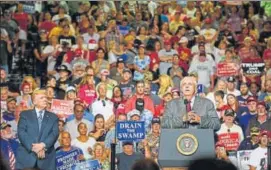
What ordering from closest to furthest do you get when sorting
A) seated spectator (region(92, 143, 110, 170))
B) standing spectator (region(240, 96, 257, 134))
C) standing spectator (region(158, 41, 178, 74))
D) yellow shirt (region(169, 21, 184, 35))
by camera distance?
seated spectator (region(92, 143, 110, 170)), standing spectator (region(240, 96, 257, 134)), standing spectator (region(158, 41, 178, 74)), yellow shirt (region(169, 21, 184, 35))

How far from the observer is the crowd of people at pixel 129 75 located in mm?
13844

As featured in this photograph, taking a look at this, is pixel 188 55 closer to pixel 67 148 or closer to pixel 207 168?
pixel 67 148

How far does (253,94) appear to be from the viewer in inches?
728

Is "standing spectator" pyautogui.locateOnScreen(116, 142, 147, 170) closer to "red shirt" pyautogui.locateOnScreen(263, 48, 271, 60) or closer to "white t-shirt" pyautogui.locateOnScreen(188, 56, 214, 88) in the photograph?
"white t-shirt" pyautogui.locateOnScreen(188, 56, 214, 88)

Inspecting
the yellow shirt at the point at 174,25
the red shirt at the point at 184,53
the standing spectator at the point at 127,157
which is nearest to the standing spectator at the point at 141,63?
the red shirt at the point at 184,53

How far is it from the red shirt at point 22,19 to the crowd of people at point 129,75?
26 millimetres

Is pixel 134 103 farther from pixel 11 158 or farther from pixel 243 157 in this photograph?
pixel 11 158

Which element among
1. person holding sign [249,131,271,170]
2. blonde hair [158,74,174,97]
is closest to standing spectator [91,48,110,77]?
blonde hair [158,74,174,97]

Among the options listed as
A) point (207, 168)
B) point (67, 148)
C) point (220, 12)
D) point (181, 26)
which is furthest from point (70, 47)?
point (207, 168)

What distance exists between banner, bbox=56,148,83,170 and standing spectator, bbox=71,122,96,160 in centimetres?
→ 41

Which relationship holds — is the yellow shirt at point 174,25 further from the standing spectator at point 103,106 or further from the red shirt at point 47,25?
the standing spectator at point 103,106

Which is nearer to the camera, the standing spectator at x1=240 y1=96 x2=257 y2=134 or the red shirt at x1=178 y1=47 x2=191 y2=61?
the standing spectator at x1=240 y1=96 x2=257 y2=134

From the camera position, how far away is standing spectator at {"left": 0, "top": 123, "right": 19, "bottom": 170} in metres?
14.4

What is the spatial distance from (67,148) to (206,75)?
19.3 feet
